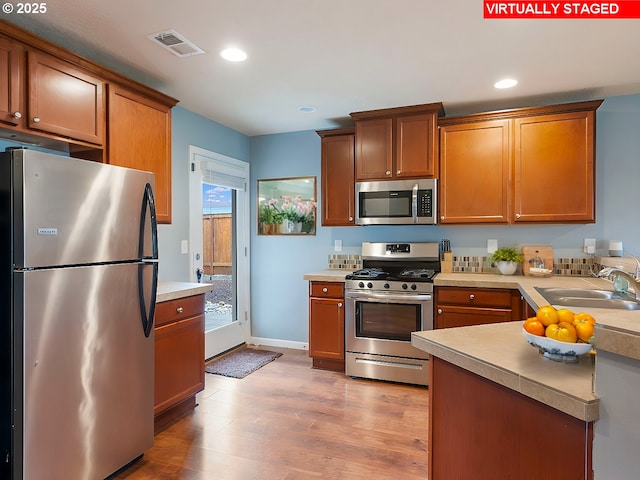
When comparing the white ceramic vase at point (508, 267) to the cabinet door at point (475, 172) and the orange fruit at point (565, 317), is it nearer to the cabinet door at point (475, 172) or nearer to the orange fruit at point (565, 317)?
the cabinet door at point (475, 172)

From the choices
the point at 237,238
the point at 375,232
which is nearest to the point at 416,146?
the point at 375,232

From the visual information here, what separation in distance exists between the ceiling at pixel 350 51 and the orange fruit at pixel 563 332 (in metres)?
1.67

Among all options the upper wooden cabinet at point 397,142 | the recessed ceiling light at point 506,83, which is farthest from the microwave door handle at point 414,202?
the recessed ceiling light at point 506,83

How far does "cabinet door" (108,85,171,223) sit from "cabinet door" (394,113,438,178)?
6.66 ft

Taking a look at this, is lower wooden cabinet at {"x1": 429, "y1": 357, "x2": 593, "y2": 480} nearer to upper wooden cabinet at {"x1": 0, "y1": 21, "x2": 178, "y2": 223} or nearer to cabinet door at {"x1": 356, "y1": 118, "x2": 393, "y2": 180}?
upper wooden cabinet at {"x1": 0, "y1": 21, "x2": 178, "y2": 223}

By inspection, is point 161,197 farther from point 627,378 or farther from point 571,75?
point 571,75

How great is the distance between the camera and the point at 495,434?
3.84ft

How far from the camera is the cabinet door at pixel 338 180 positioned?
12.8 ft

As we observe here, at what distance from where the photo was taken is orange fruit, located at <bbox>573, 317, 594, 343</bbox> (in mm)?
1129

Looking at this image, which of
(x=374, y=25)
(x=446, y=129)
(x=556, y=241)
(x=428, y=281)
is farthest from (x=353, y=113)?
(x=556, y=241)

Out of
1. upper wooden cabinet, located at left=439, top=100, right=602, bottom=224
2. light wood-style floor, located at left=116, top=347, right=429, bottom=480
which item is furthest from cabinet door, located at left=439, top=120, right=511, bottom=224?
light wood-style floor, located at left=116, top=347, right=429, bottom=480

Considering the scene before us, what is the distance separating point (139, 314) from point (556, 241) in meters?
3.52

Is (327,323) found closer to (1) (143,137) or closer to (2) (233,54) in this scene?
(1) (143,137)

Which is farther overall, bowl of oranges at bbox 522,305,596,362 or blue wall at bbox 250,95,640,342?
blue wall at bbox 250,95,640,342
